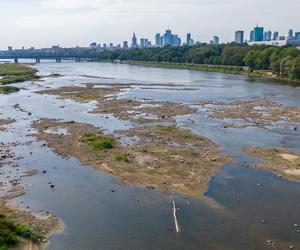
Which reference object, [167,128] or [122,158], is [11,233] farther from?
[167,128]

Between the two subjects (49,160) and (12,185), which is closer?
(12,185)

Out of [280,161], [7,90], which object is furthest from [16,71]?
[280,161]

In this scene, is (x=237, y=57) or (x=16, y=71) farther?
(x=16, y=71)

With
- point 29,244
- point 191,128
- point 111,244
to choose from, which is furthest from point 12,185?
point 191,128

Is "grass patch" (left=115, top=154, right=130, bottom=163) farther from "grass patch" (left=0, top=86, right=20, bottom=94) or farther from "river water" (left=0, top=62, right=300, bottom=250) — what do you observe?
"grass patch" (left=0, top=86, right=20, bottom=94)

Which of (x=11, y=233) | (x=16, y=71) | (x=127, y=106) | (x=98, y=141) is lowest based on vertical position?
(x=16, y=71)

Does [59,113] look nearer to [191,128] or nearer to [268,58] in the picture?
[191,128]
